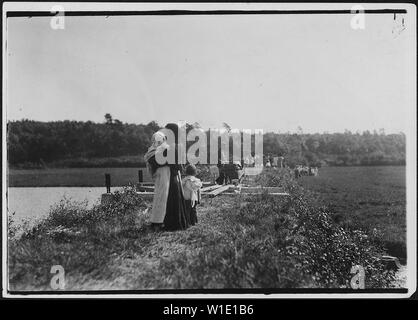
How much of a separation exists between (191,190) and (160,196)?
16.2 inches

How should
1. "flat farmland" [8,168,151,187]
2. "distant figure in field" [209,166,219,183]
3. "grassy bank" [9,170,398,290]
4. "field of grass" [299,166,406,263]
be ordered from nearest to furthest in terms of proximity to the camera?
"grassy bank" [9,170,398,290], "field of grass" [299,166,406,263], "flat farmland" [8,168,151,187], "distant figure in field" [209,166,219,183]

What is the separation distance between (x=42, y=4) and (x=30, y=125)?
145 centimetres

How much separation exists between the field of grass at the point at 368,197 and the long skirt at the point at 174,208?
171 cm

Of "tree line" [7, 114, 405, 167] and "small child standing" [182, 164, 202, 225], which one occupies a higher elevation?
"tree line" [7, 114, 405, 167]

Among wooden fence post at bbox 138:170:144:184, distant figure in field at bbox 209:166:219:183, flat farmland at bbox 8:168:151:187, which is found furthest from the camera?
distant figure in field at bbox 209:166:219:183

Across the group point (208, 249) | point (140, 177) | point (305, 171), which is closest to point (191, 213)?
point (208, 249)

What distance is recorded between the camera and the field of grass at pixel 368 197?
141 inches

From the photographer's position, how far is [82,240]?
360 cm

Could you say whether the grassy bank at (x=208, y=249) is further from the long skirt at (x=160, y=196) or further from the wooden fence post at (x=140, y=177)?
the wooden fence post at (x=140, y=177)

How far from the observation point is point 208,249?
3395 millimetres

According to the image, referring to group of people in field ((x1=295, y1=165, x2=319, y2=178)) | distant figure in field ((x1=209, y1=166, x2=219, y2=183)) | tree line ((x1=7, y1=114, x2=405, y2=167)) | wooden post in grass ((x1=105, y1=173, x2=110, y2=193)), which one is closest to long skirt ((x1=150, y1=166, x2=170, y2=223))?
tree line ((x1=7, y1=114, x2=405, y2=167))

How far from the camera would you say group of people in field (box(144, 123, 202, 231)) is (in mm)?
3691

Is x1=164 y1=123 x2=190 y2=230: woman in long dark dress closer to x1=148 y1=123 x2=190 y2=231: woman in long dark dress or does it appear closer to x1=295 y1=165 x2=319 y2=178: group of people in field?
x1=148 y1=123 x2=190 y2=231: woman in long dark dress

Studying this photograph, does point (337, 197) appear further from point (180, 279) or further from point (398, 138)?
point (180, 279)
